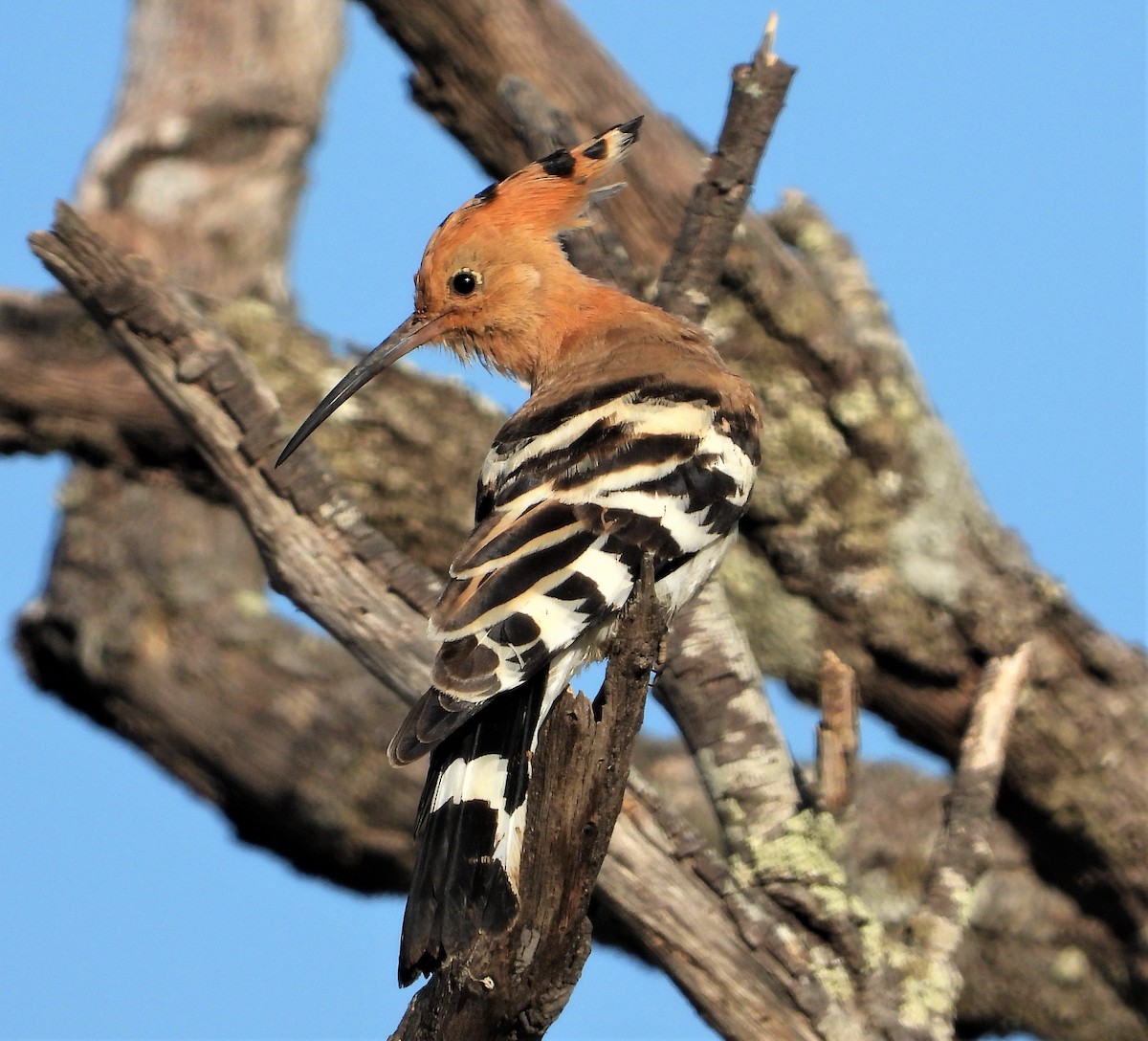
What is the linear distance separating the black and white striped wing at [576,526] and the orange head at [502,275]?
39 centimetres

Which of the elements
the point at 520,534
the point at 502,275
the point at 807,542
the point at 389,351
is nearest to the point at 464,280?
the point at 502,275

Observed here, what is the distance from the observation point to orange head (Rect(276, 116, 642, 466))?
10.4ft

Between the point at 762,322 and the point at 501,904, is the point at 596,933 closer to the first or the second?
the point at 762,322

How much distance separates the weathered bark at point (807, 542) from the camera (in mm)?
4363

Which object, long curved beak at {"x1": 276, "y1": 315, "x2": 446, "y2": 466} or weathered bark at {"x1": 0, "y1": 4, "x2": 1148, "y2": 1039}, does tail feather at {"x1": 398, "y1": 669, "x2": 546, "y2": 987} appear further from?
weathered bark at {"x1": 0, "y1": 4, "x2": 1148, "y2": 1039}

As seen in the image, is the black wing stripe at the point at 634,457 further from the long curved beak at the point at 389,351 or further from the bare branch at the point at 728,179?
the bare branch at the point at 728,179

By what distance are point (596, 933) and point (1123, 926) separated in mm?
1471

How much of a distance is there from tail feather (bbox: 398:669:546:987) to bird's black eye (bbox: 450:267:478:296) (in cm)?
107

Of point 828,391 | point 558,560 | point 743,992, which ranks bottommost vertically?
point 743,992

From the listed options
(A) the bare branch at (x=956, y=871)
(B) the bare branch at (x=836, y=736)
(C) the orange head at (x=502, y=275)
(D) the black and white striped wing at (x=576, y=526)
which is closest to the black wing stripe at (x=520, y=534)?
(D) the black and white striped wing at (x=576, y=526)

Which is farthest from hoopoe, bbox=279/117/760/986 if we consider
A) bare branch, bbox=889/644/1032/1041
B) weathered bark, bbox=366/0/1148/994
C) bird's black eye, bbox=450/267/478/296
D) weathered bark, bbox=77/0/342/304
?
weathered bark, bbox=77/0/342/304

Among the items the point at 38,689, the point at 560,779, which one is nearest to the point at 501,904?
the point at 560,779

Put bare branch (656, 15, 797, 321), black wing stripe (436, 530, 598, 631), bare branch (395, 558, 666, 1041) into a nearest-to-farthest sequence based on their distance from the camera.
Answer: bare branch (395, 558, 666, 1041) < black wing stripe (436, 530, 598, 631) < bare branch (656, 15, 797, 321)

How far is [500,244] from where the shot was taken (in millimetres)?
3170
